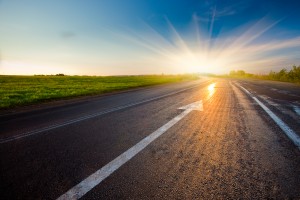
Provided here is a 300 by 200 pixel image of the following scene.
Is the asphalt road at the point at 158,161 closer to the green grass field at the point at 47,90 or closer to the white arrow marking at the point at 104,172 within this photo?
the white arrow marking at the point at 104,172

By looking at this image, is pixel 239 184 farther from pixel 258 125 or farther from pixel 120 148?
pixel 258 125

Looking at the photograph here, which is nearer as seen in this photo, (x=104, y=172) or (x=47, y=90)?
(x=104, y=172)

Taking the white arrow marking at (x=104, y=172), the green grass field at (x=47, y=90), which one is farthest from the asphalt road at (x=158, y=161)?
the green grass field at (x=47, y=90)

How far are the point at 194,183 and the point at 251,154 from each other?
1.52 m

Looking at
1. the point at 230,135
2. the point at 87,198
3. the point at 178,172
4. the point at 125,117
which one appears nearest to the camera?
the point at 87,198

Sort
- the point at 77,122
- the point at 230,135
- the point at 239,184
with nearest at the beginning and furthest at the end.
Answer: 1. the point at 239,184
2. the point at 230,135
3. the point at 77,122

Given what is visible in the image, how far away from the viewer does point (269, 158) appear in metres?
3.43

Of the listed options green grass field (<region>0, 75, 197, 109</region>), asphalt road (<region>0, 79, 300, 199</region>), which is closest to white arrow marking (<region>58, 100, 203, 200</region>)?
asphalt road (<region>0, 79, 300, 199</region>)

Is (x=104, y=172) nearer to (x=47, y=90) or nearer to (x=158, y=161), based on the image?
(x=158, y=161)

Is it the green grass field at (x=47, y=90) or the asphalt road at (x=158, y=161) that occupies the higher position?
the asphalt road at (x=158, y=161)

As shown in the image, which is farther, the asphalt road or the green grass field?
the green grass field

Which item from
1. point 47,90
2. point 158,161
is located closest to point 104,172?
point 158,161

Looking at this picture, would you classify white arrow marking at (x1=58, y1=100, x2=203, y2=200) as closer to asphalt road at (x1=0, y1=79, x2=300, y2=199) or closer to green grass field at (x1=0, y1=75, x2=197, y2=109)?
asphalt road at (x1=0, y1=79, x2=300, y2=199)

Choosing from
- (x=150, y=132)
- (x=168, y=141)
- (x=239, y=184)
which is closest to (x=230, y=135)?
(x=168, y=141)
